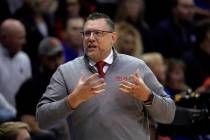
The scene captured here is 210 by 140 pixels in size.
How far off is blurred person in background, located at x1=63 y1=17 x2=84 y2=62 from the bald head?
0.91 metres

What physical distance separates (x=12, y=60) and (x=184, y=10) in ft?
9.68

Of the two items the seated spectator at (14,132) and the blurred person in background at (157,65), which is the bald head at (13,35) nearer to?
the blurred person in background at (157,65)

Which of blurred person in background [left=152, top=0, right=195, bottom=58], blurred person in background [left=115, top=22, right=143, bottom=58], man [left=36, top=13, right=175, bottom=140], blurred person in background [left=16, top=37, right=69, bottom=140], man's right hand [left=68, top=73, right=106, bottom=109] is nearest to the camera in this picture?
man's right hand [left=68, top=73, right=106, bottom=109]

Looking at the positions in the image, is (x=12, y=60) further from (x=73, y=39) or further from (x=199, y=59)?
(x=199, y=59)

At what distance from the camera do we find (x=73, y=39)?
28.8 ft

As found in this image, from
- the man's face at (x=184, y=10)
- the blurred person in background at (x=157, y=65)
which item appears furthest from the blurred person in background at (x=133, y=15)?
the blurred person in background at (x=157, y=65)

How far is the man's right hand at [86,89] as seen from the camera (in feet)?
14.7

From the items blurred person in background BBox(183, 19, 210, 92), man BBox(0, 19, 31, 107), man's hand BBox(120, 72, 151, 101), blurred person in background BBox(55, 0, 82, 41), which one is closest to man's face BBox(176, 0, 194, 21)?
blurred person in background BBox(183, 19, 210, 92)

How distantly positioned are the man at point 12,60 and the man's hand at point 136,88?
3369mm

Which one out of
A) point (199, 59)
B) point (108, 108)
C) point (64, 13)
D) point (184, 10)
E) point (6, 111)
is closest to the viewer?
point (108, 108)

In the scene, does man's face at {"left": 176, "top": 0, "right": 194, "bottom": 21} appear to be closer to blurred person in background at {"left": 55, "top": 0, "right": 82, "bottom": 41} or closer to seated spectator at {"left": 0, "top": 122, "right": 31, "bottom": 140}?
blurred person in background at {"left": 55, "top": 0, "right": 82, "bottom": 41}

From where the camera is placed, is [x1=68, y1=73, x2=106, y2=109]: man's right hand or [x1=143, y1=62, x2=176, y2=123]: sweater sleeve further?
[x1=143, y1=62, x2=176, y2=123]: sweater sleeve

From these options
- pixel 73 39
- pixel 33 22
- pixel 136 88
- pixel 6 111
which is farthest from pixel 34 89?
pixel 136 88

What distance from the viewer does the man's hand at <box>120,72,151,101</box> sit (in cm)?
455
